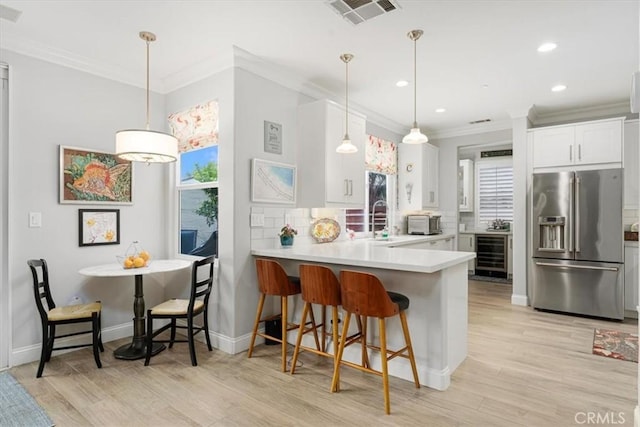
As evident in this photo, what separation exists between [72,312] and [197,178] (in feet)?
5.14

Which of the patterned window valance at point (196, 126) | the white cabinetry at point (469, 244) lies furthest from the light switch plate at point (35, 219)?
the white cabinetry at point (469, 244)

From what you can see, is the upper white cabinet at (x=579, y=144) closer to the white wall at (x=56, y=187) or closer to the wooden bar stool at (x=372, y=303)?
the wooden bar stool at (x=372, y=303)

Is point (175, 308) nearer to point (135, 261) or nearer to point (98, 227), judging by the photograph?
point (135, 261)

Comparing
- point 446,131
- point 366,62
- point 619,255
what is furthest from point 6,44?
point 619,255

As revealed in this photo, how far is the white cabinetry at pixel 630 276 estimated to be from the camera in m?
4.20

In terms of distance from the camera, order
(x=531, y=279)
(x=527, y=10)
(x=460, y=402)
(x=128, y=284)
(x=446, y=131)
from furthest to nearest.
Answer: (x=446, y=131)
(x=531, y=279)
(x=128, y=284)
(x=527, y=10)
(x=460, y=402)

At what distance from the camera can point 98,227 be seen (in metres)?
3.42

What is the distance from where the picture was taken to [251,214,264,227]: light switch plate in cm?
338

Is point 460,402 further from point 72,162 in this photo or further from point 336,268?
point 72,162

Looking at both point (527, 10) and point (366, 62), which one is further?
point (366, 62)

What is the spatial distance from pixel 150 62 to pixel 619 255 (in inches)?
213

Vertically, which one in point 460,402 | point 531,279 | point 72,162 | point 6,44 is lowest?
point 460,402

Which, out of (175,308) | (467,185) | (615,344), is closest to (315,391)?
(175,308)

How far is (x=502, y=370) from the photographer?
9.34 ft
